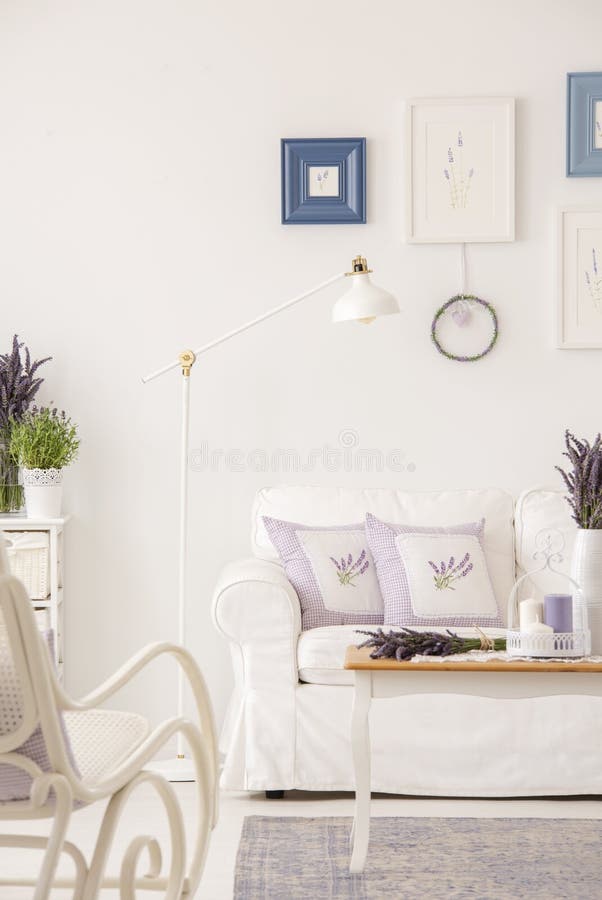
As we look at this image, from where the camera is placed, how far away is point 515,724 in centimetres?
332

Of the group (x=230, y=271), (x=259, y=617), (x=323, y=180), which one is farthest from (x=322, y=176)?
(x=259, y=617)

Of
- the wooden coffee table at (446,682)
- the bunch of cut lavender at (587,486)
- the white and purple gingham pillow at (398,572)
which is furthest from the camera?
the white and purple gingham pillow at (398,572)

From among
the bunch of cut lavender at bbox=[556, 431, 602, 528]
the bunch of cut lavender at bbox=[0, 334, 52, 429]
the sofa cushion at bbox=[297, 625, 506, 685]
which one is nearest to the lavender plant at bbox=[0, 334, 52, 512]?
the bunch of cut lavender at bbox=[0, 334, 52, 429]

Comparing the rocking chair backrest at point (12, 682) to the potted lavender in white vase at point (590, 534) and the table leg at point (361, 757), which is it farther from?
the potted lavender in white vase at point (590, 534)

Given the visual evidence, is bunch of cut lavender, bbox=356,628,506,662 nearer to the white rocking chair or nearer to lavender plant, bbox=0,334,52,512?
the white rocking chair

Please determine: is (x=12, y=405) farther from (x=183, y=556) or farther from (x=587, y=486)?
(x=587, y=486)

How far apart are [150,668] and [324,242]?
169 centimetres

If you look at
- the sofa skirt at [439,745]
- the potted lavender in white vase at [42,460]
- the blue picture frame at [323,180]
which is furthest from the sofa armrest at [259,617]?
the blue picture frame at [323,180]

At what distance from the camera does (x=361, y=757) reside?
2.61 meters

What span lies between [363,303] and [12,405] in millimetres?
1311

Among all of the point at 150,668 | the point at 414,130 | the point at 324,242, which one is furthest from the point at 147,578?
the point at 414,130

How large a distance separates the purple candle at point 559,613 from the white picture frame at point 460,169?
1826 mm

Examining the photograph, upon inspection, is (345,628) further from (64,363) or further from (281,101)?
(281,101)

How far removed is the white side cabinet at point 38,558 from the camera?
3678 mm
